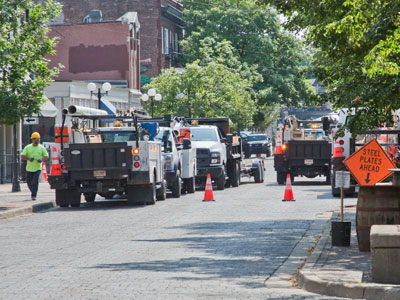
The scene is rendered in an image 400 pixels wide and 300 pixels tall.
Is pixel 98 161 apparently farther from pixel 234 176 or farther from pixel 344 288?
pixel 344 288

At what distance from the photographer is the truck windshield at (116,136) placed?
2659 cm

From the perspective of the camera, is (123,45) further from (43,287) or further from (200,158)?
(43,287)

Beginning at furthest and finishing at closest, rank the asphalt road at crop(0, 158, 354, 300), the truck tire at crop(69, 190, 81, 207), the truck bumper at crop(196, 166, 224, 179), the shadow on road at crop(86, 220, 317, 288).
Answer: the truck bumper at crop(196, 166, 224, 179), the truck tire at crop(69, 190, 81, 207), the shadow on road at crop(86, 220, 317, 288), the asphalt road at crop(0, 158, 354, 300)

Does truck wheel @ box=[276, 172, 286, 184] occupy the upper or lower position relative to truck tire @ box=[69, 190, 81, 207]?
upper

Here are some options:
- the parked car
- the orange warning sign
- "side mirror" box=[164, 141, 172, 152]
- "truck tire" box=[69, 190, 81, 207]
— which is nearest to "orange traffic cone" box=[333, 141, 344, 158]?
"side mirror" box=[164, 141, 172, 152]

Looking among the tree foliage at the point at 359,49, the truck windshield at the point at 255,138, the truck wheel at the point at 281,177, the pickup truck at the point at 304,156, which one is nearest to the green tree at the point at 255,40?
the truck windshield at the point at 255,138

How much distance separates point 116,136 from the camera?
26797 mm

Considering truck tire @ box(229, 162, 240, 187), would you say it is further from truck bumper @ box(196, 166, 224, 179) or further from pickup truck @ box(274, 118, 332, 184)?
truck bumper @ box(196, 166, 224, 179)

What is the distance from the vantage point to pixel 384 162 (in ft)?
47.5

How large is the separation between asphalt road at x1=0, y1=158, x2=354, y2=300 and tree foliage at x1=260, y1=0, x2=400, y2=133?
2.49 metres

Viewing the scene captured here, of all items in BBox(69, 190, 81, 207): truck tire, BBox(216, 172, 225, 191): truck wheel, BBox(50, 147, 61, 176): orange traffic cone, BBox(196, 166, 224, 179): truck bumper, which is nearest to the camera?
BBox(50, 147, 61, 176): orange traffic cone

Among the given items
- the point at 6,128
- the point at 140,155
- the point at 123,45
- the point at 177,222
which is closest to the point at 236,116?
the point at 123,45

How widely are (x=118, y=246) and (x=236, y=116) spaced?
161ft

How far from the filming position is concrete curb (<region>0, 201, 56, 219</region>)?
2249 centimetres
